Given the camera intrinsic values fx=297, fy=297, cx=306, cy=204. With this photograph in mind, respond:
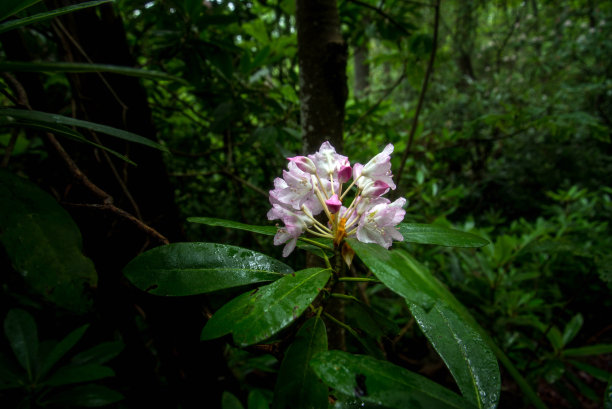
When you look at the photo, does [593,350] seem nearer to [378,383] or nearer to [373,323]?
[373,323]

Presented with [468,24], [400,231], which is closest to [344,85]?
[400,231]

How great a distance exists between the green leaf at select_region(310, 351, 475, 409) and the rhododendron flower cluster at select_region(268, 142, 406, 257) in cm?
22

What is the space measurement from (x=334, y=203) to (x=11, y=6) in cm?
62

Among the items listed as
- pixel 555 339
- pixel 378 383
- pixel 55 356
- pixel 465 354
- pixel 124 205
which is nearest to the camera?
pixel 378 383

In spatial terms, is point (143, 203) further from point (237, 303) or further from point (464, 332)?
point (464, 332)

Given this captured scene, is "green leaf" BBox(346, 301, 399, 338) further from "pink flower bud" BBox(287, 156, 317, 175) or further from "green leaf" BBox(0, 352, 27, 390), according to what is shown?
"green leaf" BBox(0, 352, 27, 390)

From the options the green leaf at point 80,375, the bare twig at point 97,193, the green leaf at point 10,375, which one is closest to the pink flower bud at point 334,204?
the bare twig at point 97,193

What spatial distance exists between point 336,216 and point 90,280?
0.46 m

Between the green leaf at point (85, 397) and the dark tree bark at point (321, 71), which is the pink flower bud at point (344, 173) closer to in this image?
the dark tree bark at point (321, 71)

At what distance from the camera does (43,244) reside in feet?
1.62

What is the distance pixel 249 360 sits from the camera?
66.2 inches

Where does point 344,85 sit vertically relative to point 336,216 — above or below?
above

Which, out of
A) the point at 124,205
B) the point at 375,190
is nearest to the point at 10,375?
the point at 124,205

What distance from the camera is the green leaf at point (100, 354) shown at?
1.24 meters
